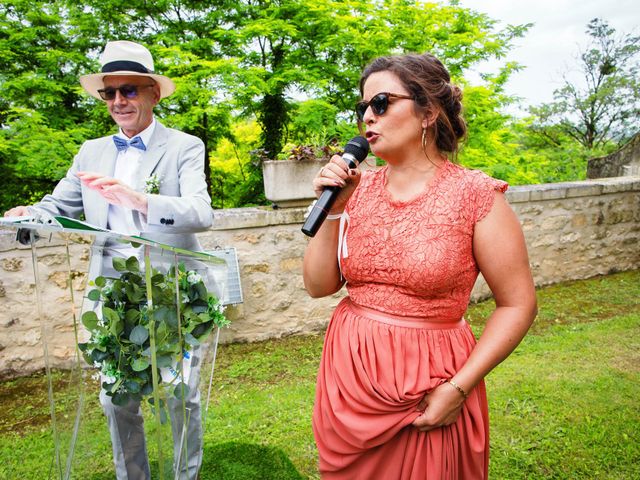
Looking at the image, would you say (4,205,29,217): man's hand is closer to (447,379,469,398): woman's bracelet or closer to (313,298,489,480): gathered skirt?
(313,298,489,480): gathered skirt

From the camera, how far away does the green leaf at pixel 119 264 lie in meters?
1.16

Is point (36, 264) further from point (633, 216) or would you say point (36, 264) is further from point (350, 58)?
point (350, 58)

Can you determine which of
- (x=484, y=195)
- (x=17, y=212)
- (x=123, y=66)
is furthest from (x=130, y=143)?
(x=484, y=195)

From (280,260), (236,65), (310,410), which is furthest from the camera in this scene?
(236,65)

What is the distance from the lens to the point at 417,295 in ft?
4.53

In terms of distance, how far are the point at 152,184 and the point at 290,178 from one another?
2.22 m

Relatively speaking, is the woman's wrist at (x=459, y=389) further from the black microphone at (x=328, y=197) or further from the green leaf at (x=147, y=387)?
the green leaf at (x=147, y=387)

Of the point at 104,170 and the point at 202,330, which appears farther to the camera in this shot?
the point at 104,170

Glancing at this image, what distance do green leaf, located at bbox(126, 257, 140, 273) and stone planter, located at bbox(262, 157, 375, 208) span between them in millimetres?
2956

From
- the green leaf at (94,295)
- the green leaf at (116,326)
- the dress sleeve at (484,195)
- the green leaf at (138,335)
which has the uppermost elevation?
the dress sleeve at (484,195)

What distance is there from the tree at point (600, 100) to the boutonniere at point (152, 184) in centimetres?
1907

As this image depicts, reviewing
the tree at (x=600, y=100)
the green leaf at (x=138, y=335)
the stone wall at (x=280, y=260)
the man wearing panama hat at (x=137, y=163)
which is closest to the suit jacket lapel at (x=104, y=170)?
the man wearing panama hat at (x=137, y=163)

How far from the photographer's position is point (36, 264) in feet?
4.07

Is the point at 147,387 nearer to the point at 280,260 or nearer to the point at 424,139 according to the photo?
the point at 424,139
